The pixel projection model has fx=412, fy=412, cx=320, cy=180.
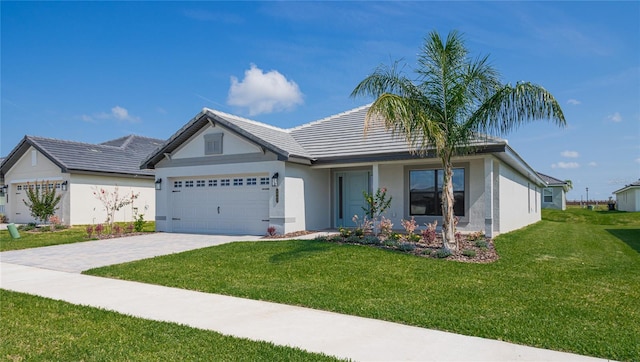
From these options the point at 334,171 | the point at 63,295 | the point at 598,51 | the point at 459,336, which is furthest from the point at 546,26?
the point at 63,295

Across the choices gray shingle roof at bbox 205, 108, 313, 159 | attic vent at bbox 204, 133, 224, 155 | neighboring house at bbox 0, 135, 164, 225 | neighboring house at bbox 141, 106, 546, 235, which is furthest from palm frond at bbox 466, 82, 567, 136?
neighboring house at bbox 0, 135, 164, 225

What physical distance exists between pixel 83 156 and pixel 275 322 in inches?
903

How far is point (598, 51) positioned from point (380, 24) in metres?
6.55

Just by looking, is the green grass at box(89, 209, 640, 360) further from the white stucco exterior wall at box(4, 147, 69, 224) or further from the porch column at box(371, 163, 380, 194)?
the white stucco exterior wall at box(4, 147, 69, 224)

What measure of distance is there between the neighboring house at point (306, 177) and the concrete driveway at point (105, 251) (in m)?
1.60

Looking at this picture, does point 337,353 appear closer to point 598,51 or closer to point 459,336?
point 459,336

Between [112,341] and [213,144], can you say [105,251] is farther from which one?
[112,341]

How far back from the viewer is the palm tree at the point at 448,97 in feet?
34.0

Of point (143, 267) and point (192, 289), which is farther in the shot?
point (143, 267)

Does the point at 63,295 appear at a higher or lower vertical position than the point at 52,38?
lower

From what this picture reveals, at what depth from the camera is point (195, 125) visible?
673 inches

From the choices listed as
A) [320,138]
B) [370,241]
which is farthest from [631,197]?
[370,241]

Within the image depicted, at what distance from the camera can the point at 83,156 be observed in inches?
946

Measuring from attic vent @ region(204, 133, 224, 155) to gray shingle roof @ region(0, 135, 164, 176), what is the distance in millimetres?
9620
